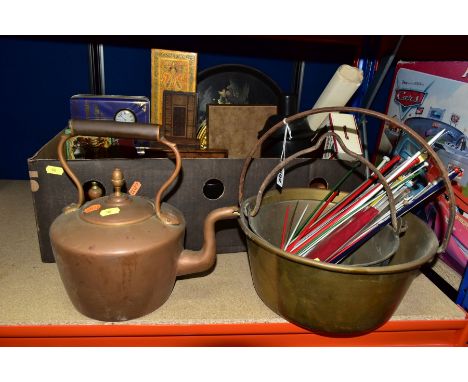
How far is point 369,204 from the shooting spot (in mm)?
748

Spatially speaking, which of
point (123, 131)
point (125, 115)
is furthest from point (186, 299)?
point (125, 115)

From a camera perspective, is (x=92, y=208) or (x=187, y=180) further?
(x=187, y=180)

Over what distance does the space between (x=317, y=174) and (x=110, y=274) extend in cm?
52

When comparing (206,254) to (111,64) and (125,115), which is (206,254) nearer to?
(125,115)

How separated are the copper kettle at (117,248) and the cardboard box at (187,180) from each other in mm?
87

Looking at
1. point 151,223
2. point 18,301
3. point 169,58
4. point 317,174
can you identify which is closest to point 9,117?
point 169,58

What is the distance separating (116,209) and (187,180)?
0.20m

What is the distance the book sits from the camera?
1111mm

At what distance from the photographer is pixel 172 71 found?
1.12 metres

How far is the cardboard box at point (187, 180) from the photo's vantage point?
765 mm

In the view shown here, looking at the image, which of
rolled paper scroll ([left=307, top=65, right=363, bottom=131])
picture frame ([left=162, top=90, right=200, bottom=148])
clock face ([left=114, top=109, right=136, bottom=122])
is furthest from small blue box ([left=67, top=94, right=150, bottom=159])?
rolled paper scroll ([left=307, top=65, right=363, bottom=131])

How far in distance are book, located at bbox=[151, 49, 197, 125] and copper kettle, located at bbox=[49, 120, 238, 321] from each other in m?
0.47

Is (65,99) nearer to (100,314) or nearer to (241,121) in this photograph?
(241,121)

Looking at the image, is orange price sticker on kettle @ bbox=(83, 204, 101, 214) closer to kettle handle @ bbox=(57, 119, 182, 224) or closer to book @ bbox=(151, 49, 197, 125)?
kettle handle @ bbox=(57, 119, 182, 224)
